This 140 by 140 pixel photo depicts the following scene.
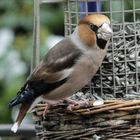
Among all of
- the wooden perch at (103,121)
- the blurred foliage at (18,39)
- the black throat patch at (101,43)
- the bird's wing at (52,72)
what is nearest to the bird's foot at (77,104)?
the wooden perch at (103,121)

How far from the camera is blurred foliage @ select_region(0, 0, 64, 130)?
597cm

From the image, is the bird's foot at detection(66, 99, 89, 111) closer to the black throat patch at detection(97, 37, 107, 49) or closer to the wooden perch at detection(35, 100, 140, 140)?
the wooden perch at detection(35, 100, 140, 140)

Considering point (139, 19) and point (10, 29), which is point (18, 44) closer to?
point (10, 29)

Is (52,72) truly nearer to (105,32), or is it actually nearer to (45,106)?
(45,106)

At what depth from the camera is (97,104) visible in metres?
4.40

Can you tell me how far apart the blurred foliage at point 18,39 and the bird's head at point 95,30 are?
4.32 feet

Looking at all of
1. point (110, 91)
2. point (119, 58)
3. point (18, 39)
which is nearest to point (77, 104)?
point (110, 91)

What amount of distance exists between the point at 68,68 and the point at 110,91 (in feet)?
0.93

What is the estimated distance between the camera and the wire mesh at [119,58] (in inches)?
183

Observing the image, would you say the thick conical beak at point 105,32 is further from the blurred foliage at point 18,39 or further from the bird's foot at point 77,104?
the blurred foliage at point 18,39

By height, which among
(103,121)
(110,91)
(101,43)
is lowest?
(103,121)

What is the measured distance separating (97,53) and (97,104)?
0.86 feet

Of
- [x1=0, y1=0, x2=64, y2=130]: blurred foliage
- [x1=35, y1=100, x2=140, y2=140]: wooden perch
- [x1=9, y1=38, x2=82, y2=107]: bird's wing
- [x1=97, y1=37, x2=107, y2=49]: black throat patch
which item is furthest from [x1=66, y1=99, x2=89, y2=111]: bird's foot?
[x1=0, y1=0, x2=64, y2=130]: blurred foliage

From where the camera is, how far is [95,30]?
14.7ft
